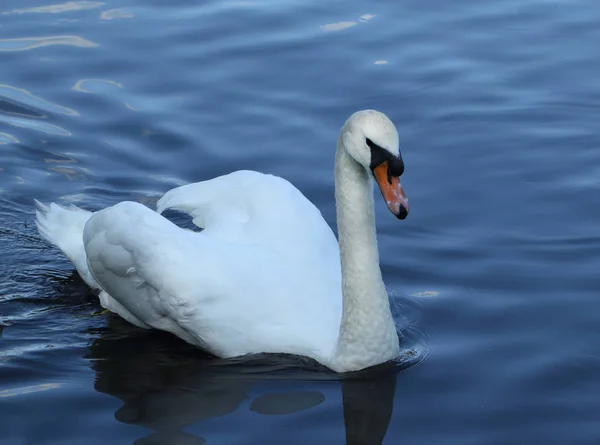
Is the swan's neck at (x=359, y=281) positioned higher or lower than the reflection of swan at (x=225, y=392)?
higher

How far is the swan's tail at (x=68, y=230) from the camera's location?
884cm

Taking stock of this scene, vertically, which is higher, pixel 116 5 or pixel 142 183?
pixel 116 5

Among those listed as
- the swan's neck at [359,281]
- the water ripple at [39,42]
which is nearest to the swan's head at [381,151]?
the swan's neck at [359,281]

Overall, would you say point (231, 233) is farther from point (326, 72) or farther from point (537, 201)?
point (326, 72)

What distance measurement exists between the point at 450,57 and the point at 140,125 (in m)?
3.24

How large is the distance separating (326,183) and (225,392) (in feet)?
10.4

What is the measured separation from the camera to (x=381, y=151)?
6.71 m

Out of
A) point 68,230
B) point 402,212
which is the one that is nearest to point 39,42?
point 68,230

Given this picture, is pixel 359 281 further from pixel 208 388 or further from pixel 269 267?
pixel 208 388

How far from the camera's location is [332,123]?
37.0 feet

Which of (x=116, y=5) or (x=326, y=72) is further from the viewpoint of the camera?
(x=116, y=5)

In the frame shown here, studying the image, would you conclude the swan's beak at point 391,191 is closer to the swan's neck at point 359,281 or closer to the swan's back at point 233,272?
the swan's neck at point 359,281

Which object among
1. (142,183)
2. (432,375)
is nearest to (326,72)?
(142,183)

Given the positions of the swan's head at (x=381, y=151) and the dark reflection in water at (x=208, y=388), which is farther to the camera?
the dark reflection in water at (x=208, y=388)
